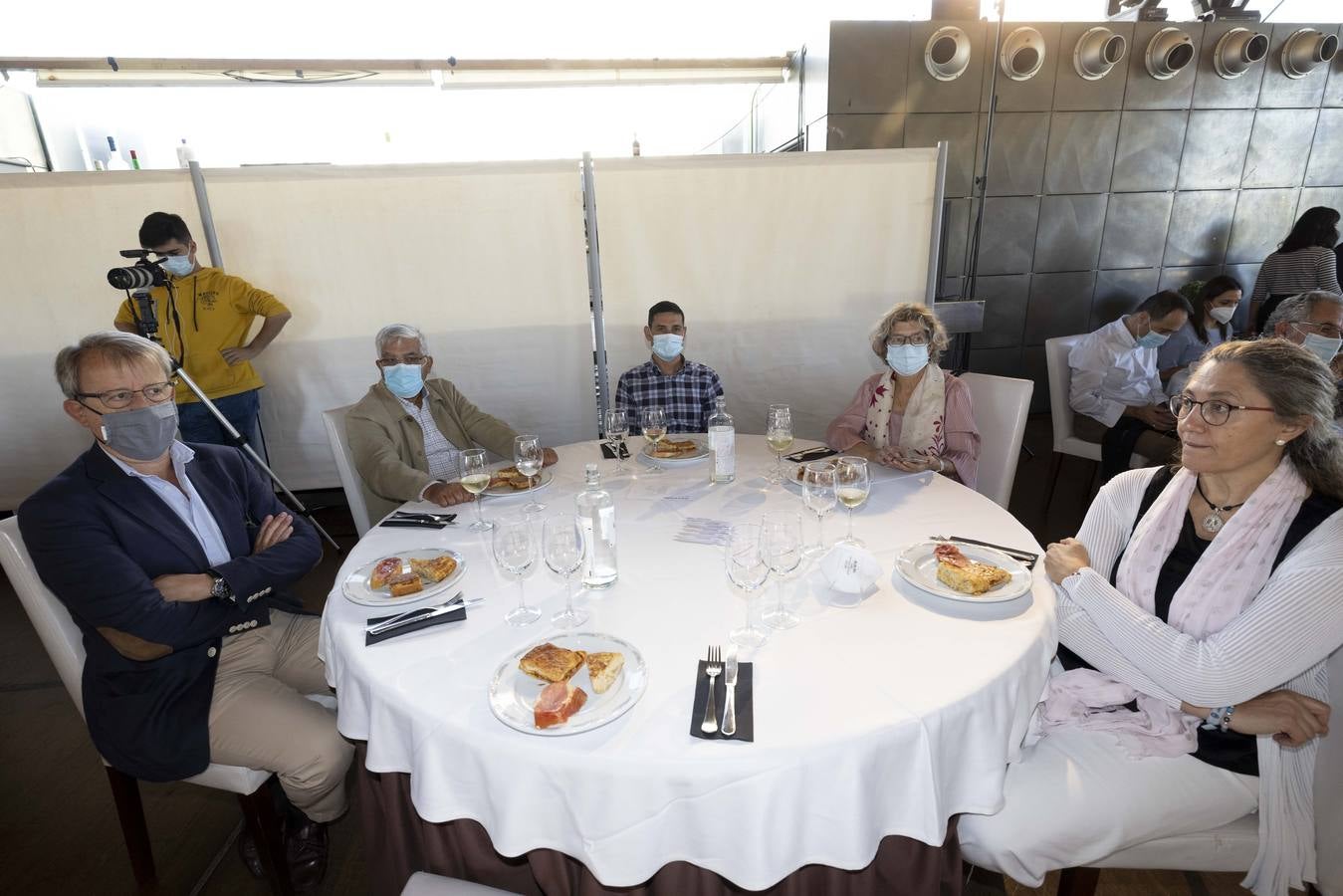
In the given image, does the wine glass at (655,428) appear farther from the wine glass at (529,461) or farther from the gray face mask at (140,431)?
the gray face mask at (140,431)

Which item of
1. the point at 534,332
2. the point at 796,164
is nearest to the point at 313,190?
the point at 534,332

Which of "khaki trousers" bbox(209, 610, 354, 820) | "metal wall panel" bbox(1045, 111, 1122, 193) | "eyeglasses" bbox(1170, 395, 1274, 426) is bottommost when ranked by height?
"khaki trousers" bbox(209, 610, 354, 820)

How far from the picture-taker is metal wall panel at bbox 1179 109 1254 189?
5688mm

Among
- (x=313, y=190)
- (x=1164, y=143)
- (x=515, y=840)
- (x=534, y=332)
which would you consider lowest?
(x=515, y=840)

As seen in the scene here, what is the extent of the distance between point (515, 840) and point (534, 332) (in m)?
3.43

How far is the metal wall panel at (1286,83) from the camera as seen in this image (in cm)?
555

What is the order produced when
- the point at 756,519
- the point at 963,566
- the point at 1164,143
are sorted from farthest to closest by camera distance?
the point at 1164,143
the point at 756,519
the point at 963,566

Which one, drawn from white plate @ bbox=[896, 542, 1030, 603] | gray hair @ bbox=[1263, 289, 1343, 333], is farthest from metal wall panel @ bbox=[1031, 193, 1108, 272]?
white plate @ bbox=[896, 542, 1030, 603]

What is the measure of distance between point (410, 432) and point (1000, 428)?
8.28ft

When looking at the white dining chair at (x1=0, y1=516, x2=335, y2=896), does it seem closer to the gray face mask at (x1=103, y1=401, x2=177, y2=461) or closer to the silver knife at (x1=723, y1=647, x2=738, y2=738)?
the gray face mask at (x1=103, y1=401, x2=177, y2=461)

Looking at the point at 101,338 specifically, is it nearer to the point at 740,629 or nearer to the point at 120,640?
the point at 120,640

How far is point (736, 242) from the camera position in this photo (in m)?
4.09

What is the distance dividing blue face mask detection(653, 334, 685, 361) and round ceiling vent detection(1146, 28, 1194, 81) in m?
5.35

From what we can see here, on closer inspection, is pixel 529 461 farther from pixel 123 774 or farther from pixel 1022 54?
pixel 1022 54
